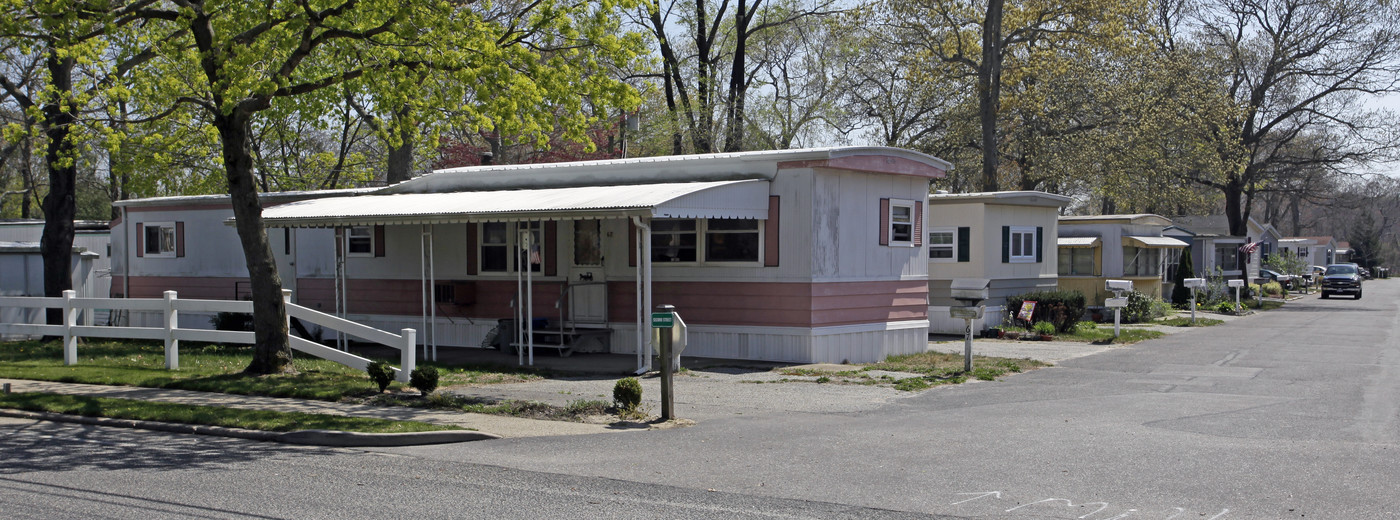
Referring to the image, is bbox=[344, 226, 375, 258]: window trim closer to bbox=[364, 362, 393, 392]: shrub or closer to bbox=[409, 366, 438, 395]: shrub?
bbox=[364, 362, 393, 392]: shrub

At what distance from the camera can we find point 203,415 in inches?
456

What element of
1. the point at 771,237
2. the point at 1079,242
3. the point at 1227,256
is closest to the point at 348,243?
the point at 771,237

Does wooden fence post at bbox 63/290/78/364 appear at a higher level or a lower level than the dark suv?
higher

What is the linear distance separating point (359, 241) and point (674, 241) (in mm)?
7045

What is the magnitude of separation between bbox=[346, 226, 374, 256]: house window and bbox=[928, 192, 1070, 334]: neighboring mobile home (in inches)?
456

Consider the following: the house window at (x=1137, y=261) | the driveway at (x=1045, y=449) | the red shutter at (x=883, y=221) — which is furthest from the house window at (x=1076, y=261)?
the driveway at (x=1045, y=449)

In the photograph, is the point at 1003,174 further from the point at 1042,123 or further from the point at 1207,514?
the point at 1207,514

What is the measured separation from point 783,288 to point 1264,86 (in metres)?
34.3

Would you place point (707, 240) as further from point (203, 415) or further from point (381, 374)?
point (203, 415)

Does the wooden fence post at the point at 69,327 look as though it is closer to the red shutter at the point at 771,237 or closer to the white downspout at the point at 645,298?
the white downspout at the point at 645,298

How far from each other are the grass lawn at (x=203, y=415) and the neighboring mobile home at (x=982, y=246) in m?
15.6

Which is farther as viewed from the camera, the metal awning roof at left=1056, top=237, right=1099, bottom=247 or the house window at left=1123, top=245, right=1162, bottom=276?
the house window at left=1123, top=245, right=1162, bottom=276

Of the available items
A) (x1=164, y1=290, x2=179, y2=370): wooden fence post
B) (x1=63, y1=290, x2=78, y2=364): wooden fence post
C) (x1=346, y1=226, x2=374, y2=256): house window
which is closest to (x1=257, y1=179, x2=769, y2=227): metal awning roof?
(x1=346, y1=226, x2=374, y2=256): house window

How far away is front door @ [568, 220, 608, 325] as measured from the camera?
61.7 ft
